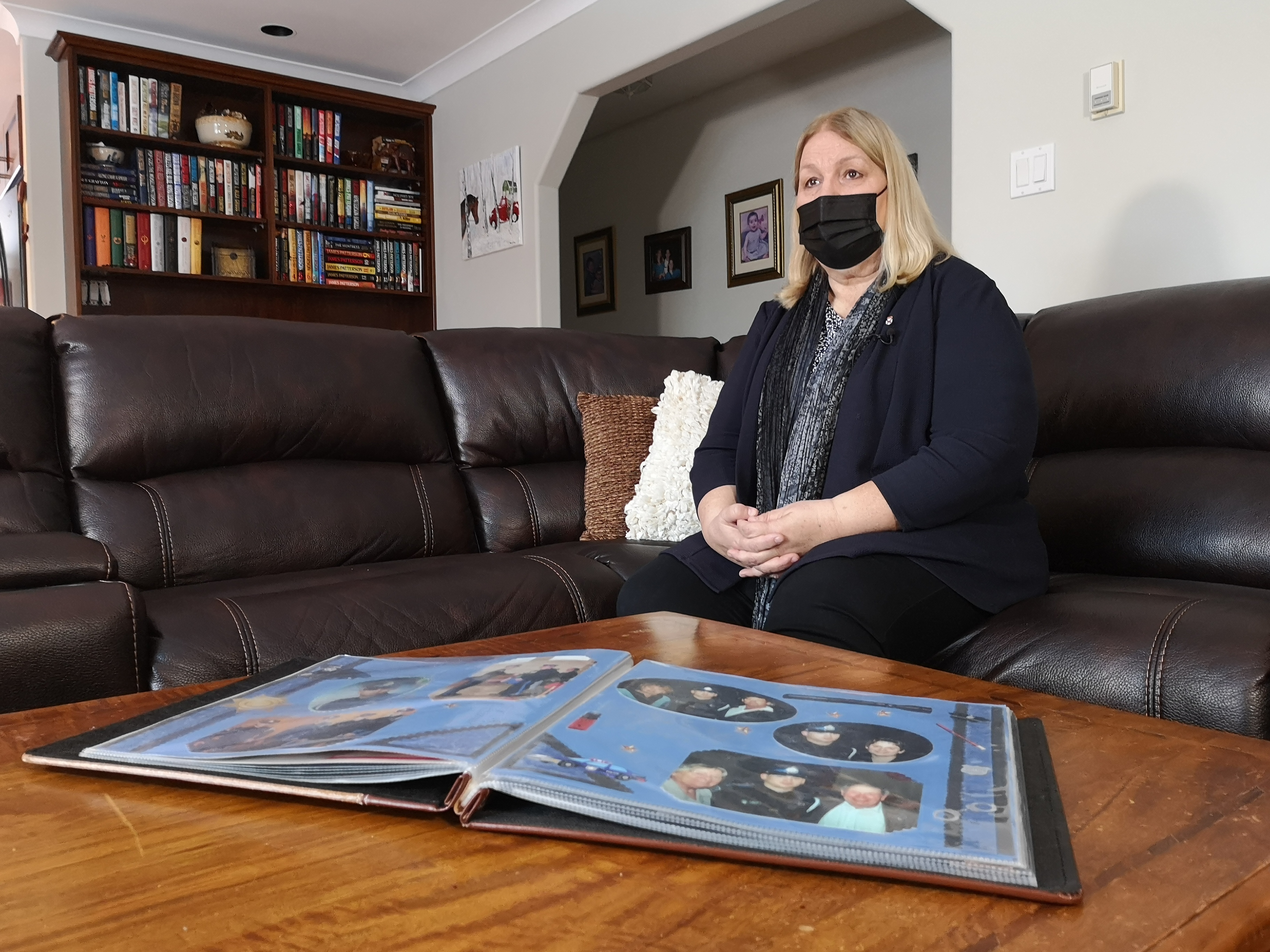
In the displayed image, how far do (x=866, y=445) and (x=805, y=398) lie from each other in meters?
0.14

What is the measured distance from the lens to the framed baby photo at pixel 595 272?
19.7 ft

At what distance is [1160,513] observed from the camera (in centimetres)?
175

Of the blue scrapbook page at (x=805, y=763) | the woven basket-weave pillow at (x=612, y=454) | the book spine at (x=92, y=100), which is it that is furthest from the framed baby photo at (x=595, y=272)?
the blue scrapbook page at (x=805, y=763)

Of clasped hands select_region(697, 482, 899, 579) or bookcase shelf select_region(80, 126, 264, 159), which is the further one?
bookcase shelf select_region(80, 126, 264, 159)

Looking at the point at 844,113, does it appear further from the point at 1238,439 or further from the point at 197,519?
the point at 197,519

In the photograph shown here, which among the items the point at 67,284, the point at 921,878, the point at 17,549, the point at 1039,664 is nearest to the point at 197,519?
the point at 17,549

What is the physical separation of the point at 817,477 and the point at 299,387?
1175mm

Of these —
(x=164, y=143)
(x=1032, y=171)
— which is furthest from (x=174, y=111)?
(x=1032, y=171)

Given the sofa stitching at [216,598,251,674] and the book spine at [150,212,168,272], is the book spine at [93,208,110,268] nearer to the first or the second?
the book spine at [150,212,168,272]

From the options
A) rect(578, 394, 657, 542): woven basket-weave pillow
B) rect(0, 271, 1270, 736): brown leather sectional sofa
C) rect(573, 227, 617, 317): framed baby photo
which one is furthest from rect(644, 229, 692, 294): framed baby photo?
rect(578, 394, 657, 542): woven basket-weave pillow

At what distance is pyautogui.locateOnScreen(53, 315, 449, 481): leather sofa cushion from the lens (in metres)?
2.00

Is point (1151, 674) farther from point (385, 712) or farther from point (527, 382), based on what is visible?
point (527, 382)

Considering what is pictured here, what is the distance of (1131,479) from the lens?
5.93ft

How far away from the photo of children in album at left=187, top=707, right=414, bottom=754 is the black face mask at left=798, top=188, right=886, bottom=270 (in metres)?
1.23
